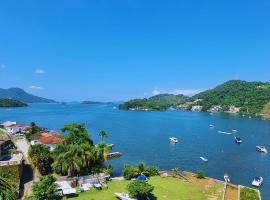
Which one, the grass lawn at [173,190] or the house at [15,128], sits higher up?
the house at [15,128]

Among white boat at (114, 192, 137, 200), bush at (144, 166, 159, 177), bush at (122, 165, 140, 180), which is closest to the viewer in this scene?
white boat at (114, 192, 137, 200)

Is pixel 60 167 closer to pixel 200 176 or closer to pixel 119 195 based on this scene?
pixel 119 195

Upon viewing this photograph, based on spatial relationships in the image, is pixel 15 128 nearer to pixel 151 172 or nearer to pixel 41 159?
pixel 41 159

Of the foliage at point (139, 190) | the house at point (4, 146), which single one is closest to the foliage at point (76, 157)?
the house at point (4, 146)

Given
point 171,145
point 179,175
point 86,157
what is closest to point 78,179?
point 86,157

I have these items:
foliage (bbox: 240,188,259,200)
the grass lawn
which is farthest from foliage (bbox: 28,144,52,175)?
foliage (bbox: 240,188,259,200)

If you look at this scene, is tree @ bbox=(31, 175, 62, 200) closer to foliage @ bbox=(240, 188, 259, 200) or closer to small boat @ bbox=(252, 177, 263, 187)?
foliage @ bbox=(240, 188, 259, 200)

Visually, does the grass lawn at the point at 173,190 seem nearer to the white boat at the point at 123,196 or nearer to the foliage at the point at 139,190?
the white boat at the point at 123,196
